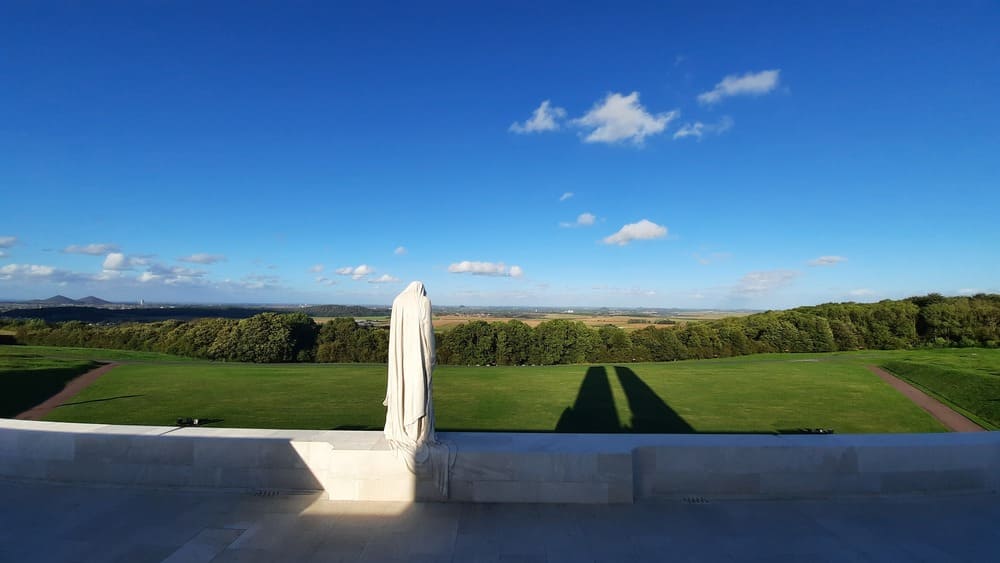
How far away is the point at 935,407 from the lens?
1443cm

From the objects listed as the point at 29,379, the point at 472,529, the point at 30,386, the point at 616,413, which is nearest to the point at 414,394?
the point at 472,529

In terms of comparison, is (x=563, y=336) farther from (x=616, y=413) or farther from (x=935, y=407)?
(x=935, y=407)

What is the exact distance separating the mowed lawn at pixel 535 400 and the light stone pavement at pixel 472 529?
6.08 m

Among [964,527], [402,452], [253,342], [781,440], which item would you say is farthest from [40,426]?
[253,342]

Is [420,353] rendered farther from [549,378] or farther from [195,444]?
[549,378]

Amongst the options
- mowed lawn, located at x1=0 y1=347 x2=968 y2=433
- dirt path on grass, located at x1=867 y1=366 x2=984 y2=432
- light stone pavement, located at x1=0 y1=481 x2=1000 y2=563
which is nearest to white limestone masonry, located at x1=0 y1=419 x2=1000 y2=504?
light stone pavement, located at x1=0 y1=481 x2=1000 y2=563

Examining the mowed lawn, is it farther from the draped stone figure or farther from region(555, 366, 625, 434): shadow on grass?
the draped stone figure

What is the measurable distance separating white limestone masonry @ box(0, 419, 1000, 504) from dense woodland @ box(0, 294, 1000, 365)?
27.0 m

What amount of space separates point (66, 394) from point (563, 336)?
28110mm

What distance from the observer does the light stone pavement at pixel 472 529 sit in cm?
383

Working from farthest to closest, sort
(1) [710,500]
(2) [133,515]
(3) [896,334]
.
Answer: (3) [896,334] < (1) [710,500] < (2) [133,515]

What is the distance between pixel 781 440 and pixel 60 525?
8236 millimetres

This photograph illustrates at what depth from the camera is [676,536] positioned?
162 inches

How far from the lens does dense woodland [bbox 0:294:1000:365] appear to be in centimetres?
3053
